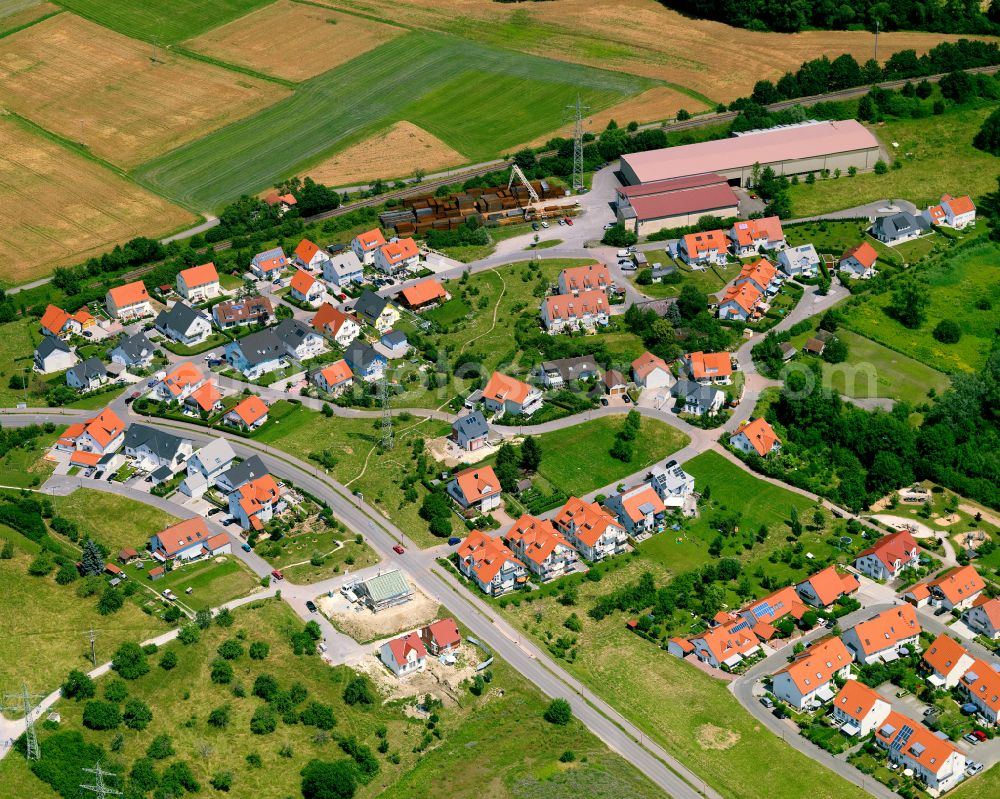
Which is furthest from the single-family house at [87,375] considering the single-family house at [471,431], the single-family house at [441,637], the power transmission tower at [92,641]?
the single-family house at [441,637]

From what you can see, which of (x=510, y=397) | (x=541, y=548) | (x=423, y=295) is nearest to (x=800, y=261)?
(x=423, y=295)

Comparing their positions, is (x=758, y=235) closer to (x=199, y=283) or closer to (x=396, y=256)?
(x=396, y=256)

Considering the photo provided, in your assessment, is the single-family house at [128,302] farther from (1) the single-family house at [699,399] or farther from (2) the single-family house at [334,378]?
(1) the single-family house at [699,399]

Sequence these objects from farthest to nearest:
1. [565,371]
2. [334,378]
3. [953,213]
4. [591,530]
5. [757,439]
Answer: [953,213] → [334,378] → [565,371] → [757,439] → [591,530]

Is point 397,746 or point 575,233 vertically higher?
point 575,233

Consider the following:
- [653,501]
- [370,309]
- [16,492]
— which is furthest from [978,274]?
[16,492]

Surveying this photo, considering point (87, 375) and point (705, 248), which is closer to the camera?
point (87, 375)

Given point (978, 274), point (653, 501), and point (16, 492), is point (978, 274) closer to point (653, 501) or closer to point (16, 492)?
point (653, 501)
